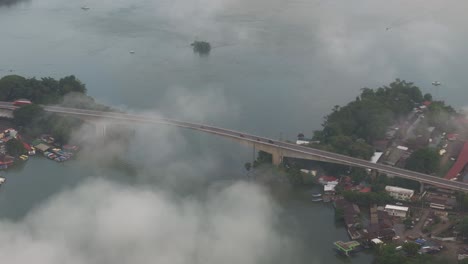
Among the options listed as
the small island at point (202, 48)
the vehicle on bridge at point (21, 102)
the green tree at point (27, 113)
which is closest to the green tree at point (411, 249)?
the green tree at point (27, 113)

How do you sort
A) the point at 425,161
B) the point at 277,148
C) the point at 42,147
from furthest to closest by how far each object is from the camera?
the point at 42,147 < the point at 277,148 < the point at 425,161

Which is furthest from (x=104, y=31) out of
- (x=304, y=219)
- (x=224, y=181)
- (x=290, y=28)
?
(x=304, y=219)

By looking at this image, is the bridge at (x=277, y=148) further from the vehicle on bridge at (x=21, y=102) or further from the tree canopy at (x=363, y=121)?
the tree canopy at (x=363, y=121)

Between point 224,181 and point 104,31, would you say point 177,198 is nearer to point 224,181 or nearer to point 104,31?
point 224,181

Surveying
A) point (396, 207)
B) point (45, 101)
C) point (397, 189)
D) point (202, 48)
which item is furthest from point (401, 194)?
point (202, 48)

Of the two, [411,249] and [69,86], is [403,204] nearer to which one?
[411,249]

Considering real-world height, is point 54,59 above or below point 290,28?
below

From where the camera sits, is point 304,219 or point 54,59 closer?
point 304,219
